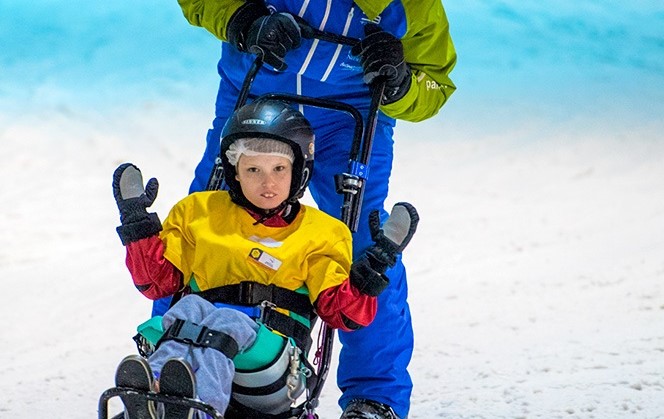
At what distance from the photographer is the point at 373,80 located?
3.08 meters

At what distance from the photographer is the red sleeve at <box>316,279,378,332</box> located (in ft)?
9.02

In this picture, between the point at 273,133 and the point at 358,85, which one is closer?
the point at 273,133

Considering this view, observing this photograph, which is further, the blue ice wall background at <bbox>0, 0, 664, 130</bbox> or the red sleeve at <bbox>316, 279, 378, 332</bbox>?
the blue ice wall background at <bbox>0, 0, 664, 130</bbox>

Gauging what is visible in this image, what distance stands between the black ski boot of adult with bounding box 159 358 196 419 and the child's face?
66 centimetres

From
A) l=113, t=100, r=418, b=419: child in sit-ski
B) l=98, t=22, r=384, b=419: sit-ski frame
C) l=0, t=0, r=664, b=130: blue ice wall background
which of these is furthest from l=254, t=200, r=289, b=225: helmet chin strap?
l=0, t=0, r=664, b=130: blue ice wall background

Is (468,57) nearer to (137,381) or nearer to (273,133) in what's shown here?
(273,133)

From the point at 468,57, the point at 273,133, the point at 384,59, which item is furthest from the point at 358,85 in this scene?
the point at 468,57

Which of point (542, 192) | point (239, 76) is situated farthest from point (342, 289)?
point (542, 192)

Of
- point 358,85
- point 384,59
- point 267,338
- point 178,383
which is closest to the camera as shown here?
point 178,383

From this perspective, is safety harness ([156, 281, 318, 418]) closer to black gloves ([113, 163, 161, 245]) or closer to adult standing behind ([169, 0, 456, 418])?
black gloves ([113, 163, 161, 245])

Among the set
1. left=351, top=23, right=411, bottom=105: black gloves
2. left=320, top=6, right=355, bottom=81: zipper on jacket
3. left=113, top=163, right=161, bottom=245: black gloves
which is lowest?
left=113, top=163, right=161, bottom=245: black gloves

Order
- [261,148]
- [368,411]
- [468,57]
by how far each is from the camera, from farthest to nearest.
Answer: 1. [468,57]
2. [368,411]
3. [261,148]

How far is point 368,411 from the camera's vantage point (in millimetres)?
3191

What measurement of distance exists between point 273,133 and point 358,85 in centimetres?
64
